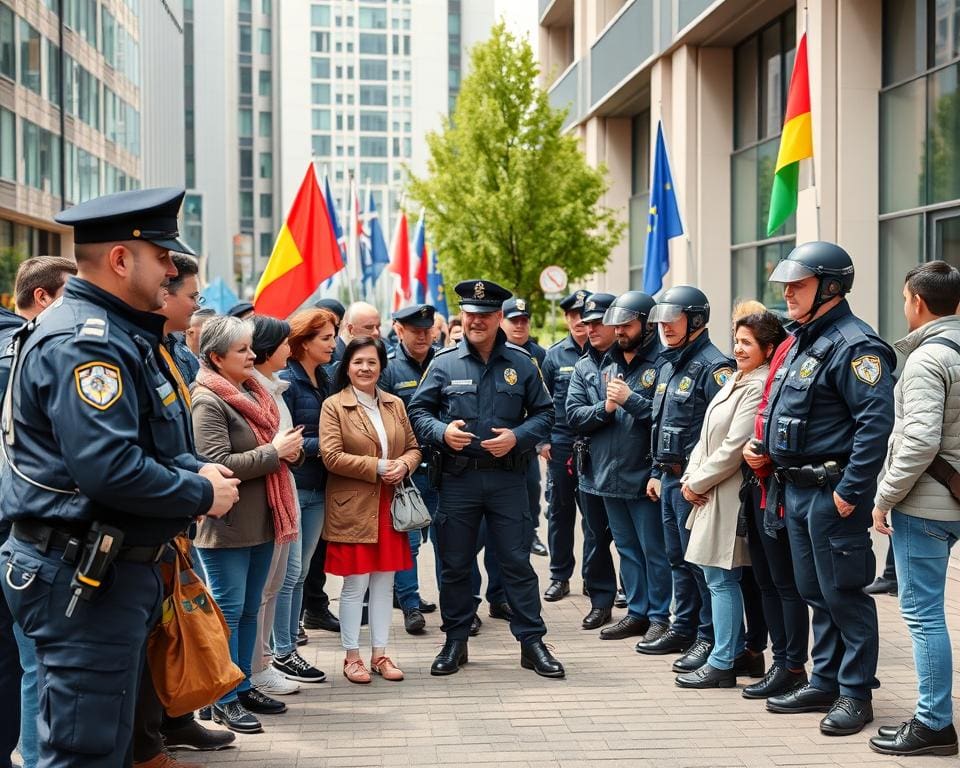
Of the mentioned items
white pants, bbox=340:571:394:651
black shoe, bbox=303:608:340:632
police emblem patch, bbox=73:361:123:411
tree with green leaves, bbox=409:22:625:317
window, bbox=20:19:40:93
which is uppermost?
window, bbox=20:19:40:93

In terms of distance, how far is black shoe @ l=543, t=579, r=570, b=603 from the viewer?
8586 millimetres

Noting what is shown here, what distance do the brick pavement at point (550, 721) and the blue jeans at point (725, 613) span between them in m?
0.20

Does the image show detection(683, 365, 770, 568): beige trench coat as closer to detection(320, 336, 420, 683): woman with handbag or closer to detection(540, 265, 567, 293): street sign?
→ detection(320, 336, 420, 683): woman with handbag

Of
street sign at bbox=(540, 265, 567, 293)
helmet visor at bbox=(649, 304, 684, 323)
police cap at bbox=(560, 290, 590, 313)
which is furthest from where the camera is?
street sign at bbox=(540, 265, 567, 293)

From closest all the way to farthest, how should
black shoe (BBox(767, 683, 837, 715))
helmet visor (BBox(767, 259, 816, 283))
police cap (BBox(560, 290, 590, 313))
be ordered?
1. helmet visor (BBox(767, 259, 816, 283))
2. black shoe (BBox(767, 683, 837, 715))
3. police cap (BBox(560, 290, 590, 313))

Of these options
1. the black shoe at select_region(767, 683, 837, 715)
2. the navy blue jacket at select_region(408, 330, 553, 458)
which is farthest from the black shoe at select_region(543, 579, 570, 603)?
the black shoe at select_region(767, 683, 837, 715)

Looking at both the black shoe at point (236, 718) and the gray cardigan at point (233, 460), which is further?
the black shoe at point (236, 718)

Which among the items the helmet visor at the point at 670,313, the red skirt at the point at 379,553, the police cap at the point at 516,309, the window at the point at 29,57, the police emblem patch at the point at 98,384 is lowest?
the red skirt at the point at 379,553

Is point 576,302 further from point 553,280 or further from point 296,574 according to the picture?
point 553,280

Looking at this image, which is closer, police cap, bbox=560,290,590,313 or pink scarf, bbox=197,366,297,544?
pink scarf, bbox=197,366,297,544

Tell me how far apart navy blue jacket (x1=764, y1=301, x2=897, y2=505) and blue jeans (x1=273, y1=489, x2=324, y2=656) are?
8.98 ft

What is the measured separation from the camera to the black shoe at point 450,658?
258 inches

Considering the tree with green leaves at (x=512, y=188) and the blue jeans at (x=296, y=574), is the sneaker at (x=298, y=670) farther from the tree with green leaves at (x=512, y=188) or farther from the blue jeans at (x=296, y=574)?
the tree with green leaves at (x=512, y=188)

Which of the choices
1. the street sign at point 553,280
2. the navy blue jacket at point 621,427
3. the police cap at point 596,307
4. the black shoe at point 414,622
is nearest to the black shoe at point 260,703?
the black shoe at point 414,622
